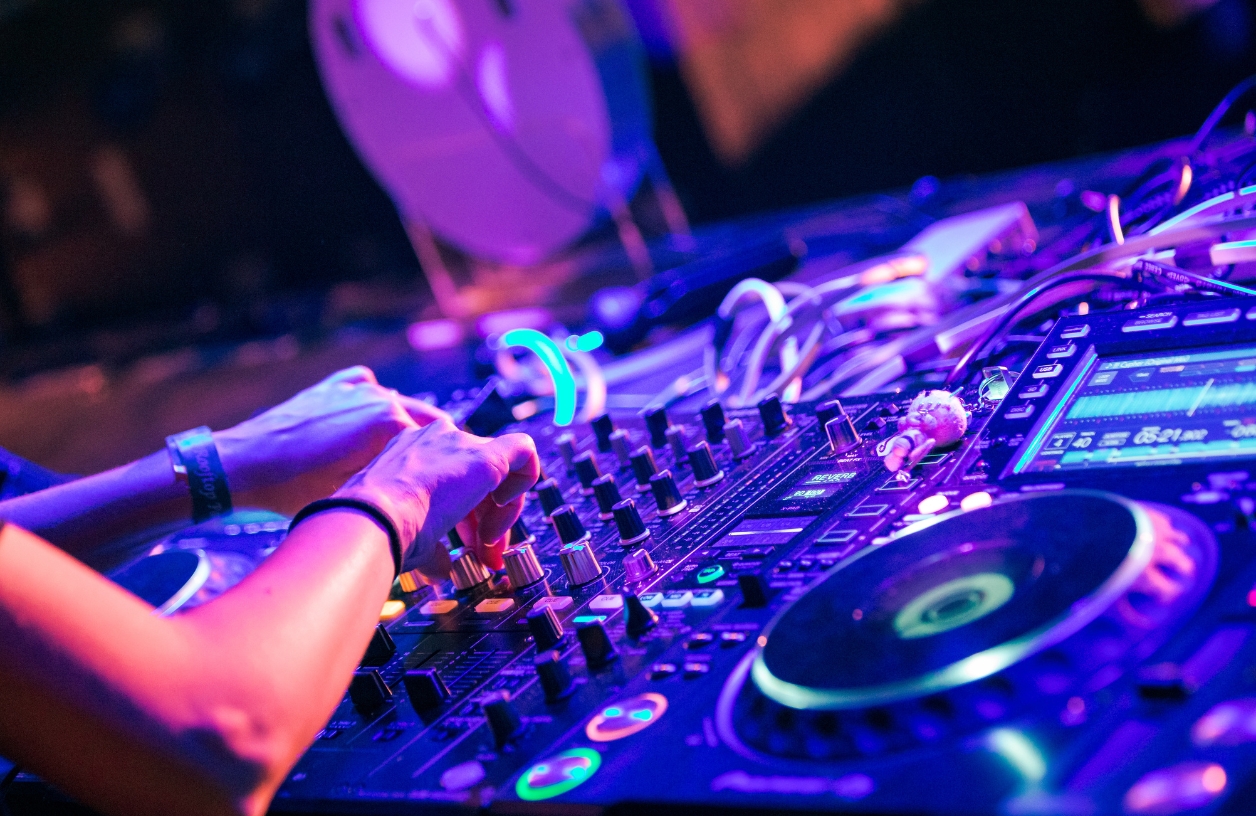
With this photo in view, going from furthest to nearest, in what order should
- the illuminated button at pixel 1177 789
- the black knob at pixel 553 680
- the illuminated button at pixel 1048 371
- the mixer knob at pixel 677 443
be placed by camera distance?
the mixer knob at pixel 677 443 < the illuminated button at pixel 1048 371 < the black knob at pixel 553 680 < the illuminated button at pixel 1177 789

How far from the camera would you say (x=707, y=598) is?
748 millimetres

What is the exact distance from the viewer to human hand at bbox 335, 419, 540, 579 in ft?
2.81

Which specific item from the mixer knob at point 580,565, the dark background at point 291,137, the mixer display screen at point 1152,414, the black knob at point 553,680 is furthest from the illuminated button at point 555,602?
the dark background at point 291,137

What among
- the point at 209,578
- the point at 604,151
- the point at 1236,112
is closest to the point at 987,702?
the point at 209,578

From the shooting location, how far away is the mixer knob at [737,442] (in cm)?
98

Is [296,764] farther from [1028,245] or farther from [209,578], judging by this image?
[1028,245]

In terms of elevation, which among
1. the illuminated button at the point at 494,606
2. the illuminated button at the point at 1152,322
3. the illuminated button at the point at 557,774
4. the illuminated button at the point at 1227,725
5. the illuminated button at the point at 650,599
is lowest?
the illuminated button at the point at 494,606

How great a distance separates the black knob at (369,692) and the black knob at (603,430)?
0.39 meters

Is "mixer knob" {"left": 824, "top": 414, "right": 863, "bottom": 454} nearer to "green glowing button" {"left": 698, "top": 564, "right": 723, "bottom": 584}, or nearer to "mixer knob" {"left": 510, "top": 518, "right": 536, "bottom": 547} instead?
"green glowing button" {"left": 698, "top": 564, "right": 723, "bottom": 584}

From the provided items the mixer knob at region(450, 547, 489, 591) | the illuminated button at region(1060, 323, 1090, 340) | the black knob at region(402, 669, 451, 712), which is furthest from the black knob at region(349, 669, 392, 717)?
the illuminated button at region(1060, 323, 1090, 340)

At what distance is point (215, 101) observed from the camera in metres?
4.02

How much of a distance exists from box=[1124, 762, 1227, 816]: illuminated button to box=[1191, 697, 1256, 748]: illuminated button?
0.01 m

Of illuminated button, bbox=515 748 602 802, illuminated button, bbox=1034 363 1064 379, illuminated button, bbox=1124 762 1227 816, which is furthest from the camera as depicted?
illuminated button, bbox=1034 363 1064 379

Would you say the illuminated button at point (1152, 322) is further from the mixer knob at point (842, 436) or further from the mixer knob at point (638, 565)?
the mixer knob at point (638, 565)
